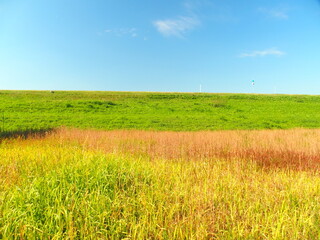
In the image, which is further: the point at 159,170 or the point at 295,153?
the point at 295,153

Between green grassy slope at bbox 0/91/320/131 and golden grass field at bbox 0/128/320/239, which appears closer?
golden grass field at bbox 0/128/320/239

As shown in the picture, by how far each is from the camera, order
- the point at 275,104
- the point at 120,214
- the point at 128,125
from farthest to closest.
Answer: the point at 275,104 < the point at 128,125 < the point at 120,214

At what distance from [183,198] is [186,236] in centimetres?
104

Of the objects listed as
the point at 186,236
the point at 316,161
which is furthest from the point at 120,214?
the point at 316,161

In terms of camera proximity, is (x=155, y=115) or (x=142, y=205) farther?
(x=155, y=115)

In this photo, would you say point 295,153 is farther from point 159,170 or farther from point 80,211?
point 80,211

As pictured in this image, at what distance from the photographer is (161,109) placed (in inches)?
1003

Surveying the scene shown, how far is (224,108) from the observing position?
27781 mm

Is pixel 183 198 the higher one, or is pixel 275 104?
pixel 275 104

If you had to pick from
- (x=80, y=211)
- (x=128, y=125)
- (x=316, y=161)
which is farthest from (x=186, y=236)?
(x=128, y=125)

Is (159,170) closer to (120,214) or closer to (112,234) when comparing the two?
(120,214)

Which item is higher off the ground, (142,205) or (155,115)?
(155,115)

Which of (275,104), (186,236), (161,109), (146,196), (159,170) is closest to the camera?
(186,236)

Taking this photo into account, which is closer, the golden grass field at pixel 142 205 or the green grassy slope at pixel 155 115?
the golden grass field at pixel 142 205
